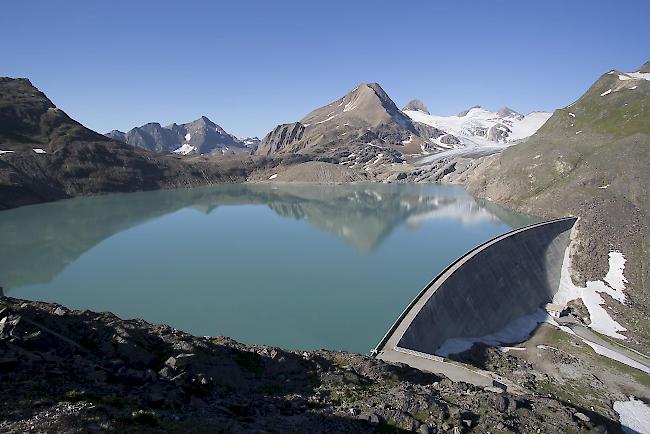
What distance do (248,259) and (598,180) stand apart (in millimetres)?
Answer: 58409

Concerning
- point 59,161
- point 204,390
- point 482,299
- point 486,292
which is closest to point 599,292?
point 486,292

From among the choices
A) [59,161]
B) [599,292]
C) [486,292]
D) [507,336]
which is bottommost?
[507,336]

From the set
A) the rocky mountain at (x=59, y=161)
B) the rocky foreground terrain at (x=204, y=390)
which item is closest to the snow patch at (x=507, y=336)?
the rocky foreground terrain at (x=204, y=390)

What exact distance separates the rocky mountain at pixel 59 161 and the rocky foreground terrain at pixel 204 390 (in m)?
88.9

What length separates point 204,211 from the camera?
93.9 meters

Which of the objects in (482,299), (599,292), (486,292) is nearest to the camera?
(482,299)

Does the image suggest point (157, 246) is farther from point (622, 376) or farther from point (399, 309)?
point (622, 376)

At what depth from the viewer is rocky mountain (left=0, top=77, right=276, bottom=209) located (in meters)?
97.1

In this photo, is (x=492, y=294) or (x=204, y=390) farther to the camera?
(x=492, y=294)

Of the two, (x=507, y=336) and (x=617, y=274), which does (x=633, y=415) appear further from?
(x=617, y=274)

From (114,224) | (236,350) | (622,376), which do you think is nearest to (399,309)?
(622,376)

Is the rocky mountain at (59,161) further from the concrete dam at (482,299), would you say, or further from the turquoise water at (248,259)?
the concrete dam at (482,299)

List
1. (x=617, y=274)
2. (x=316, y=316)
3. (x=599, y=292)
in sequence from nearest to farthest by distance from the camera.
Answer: (x=316, y=316), (x=599, y=292), (x=617, y=274)

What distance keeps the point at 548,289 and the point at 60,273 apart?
53392 mm
